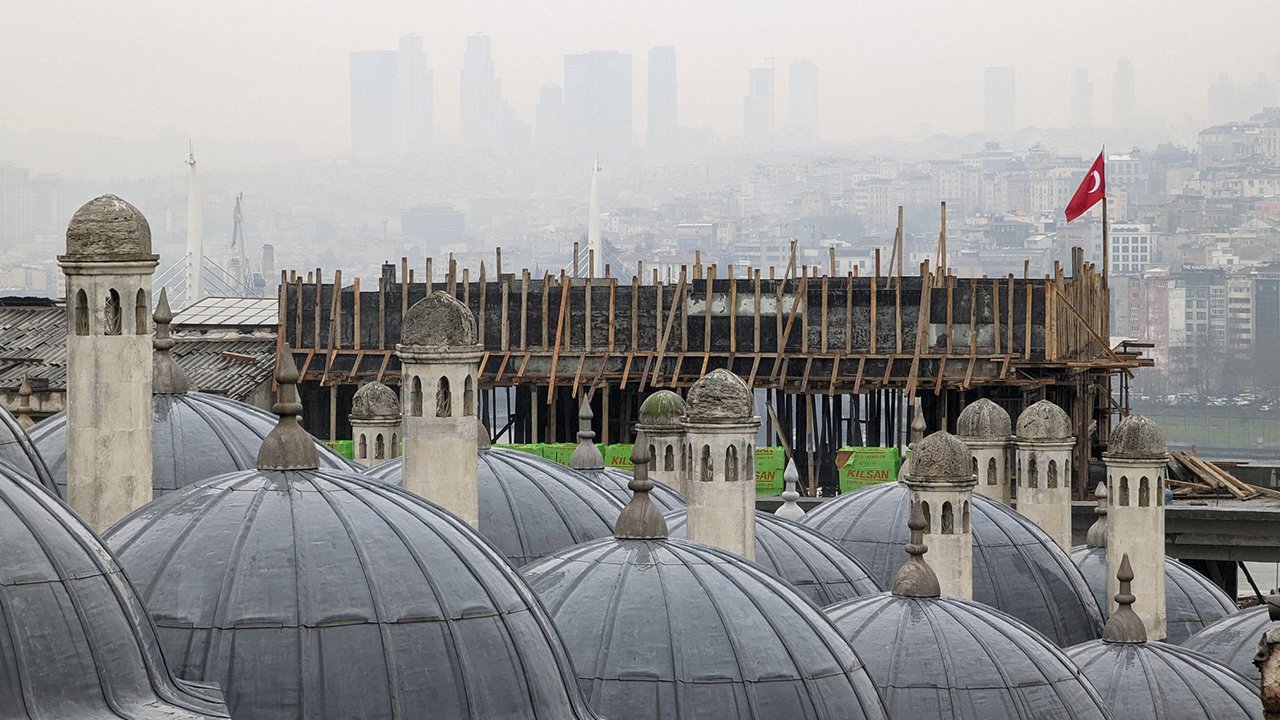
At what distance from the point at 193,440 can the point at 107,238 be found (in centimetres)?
1066

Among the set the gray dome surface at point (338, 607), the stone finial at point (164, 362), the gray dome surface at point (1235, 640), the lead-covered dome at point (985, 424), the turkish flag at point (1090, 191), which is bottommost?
the gray dome surface at point (1235, 640)

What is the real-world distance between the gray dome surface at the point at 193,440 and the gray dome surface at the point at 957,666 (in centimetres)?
834

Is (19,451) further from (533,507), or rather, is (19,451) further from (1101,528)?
(1101,528)

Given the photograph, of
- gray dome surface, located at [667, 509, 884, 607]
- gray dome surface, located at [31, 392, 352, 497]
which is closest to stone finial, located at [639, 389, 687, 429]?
gray dome surface, located at [667, 509, 884, 607]

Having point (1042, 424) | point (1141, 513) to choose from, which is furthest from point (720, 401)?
point (1042, 424)

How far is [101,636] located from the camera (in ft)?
55.5

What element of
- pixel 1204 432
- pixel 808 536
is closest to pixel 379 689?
pixel 808 536

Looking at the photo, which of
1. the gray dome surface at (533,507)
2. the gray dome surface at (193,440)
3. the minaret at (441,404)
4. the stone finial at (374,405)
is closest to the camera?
the minaret at (441,404)

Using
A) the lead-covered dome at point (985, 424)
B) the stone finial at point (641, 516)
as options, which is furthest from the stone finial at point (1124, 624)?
the stone finial at point (641, 516)

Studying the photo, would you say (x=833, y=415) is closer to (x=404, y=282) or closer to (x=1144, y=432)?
(x=404, y=282)

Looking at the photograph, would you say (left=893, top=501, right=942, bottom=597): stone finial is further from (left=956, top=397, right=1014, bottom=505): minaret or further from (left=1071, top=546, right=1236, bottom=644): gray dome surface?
(left=956, top=397, right=1014, bottom=505): minaret

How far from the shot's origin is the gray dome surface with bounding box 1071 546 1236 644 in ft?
157

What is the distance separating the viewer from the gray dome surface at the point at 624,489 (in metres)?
37.0

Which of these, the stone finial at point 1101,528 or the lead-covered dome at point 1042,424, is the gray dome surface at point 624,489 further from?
the stone finial at point 1101,528
